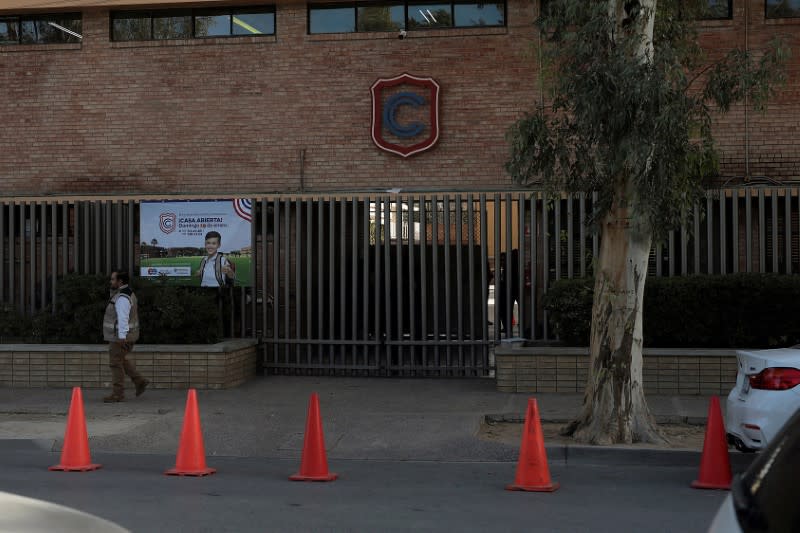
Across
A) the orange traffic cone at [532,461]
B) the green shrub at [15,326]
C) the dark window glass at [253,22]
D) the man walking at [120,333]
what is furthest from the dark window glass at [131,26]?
the orange traffic cone at [532,461]

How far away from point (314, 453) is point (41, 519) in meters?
5.86

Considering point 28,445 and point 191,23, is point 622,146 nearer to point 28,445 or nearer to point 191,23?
point 28,445

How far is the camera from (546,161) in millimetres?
10602

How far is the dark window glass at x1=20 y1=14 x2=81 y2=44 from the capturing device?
1755 centimetres

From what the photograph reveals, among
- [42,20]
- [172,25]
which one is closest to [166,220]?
[172,25]

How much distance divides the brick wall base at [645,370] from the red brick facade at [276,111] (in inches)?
144

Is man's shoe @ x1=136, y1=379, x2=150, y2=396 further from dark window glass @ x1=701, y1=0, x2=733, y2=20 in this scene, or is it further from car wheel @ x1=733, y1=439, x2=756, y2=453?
dark window glass @ x1=701, y1=0, x2=733, y2=20

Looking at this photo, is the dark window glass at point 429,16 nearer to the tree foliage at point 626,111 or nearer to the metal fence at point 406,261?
the metal fence at point 406,261

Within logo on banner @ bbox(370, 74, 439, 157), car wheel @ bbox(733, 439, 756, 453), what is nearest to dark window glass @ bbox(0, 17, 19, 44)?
logo on banner @ bbox(370, 74, 439, 157)

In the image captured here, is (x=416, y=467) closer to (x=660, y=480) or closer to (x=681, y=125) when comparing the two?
(x=660, y=480)

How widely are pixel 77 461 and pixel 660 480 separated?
208 inches

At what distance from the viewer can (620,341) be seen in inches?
409

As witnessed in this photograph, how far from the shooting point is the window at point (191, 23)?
56.4ft

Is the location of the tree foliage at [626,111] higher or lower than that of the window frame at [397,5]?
lower
